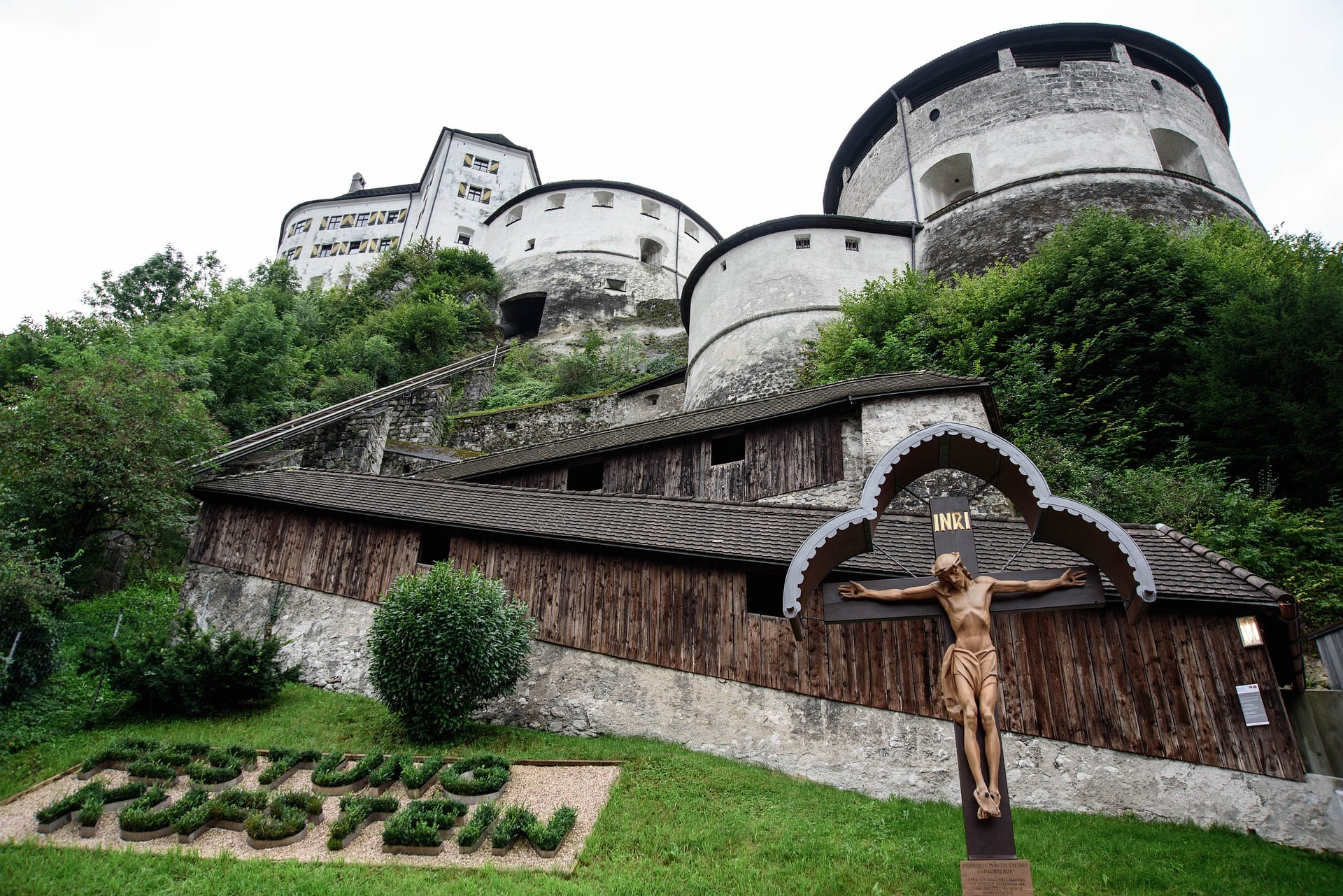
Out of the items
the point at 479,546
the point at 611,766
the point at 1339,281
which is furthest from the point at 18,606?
the point at 1339,281

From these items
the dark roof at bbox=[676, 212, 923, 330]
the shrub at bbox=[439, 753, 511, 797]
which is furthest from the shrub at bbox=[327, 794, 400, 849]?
the dark roof at bbox=[676, 212, 923, 330]

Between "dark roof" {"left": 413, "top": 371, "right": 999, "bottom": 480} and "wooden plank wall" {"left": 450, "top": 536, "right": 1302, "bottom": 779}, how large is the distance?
14.9 feet

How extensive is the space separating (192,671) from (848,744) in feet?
27.5

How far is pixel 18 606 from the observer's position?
827cm

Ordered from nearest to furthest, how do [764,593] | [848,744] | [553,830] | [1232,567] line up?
[553,830] → [1232,567] → [848,744] → [764,593]

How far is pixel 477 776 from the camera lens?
725 cm

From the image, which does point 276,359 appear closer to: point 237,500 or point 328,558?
point 237,500

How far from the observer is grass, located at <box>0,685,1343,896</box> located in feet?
17.7

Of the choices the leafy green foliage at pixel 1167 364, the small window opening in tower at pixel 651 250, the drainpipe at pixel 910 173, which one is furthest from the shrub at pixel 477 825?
the small window opening in tower at pixel 651 250

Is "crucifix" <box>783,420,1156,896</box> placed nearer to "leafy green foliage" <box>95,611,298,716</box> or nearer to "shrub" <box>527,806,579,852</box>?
"shrub" <box>527,806,579,852</box>

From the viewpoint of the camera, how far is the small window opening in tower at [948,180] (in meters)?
24.5

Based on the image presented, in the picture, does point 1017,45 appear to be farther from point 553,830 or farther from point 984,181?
point 553,830

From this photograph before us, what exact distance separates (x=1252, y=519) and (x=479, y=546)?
11895 mm

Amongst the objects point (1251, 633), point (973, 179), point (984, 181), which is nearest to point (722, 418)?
point (1251, 633)
